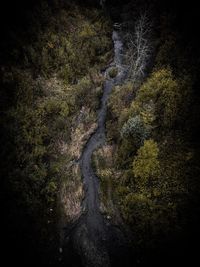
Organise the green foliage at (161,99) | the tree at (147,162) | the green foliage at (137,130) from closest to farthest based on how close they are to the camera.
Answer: the tree at (147,162), the green foliage at (161,99), the green foliage at (137,130)

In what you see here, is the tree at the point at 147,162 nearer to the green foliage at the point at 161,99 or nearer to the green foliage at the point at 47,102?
the green foliage at the point at 161,99

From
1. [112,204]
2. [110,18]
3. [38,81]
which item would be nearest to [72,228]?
[112,204]

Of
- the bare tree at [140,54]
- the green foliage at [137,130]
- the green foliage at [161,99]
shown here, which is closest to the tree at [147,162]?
the green foliage at [137,130]

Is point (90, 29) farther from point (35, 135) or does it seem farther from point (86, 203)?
point (86, 203)

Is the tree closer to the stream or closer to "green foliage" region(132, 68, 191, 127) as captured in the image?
"green foliage" region(132, 68, 191, 127)

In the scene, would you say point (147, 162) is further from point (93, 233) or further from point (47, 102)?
point (47, 102)

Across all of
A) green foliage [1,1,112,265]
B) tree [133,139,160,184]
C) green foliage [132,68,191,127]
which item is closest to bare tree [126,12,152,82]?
green foliage [132,68,191,127]

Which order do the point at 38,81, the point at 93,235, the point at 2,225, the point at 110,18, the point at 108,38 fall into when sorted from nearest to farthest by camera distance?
the point at 2,225
the point at 93,235
the point at 38,81
the point at 108,38
the point at 110,18

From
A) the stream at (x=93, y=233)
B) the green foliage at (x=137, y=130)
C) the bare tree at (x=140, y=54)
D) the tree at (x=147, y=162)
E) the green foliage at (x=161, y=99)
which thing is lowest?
the stream at (x=93, y=233)
